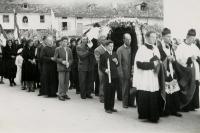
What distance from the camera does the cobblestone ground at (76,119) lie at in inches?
298

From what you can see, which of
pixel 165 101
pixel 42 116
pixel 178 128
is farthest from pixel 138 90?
pixel 42 116

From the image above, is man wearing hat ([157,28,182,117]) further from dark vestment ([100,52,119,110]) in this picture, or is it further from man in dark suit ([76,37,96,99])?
man in dark suit ([76,37,96,99])

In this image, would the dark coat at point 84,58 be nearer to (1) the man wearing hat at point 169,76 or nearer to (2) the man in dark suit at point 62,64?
(2) the man in dark suit at point 62,64

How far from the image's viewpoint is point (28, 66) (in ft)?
43.5

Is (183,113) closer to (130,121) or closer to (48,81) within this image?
(130,121)

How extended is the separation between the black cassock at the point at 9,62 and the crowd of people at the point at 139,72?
8.18 feet

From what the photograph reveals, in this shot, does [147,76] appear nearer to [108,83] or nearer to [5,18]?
[108,83]

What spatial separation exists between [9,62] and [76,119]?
7137 millimetres

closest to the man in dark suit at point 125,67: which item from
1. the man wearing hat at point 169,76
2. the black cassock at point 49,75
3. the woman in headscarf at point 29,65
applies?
the man wearing hat at point 169,76

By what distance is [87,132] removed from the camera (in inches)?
284

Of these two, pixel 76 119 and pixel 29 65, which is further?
pixel 29 65

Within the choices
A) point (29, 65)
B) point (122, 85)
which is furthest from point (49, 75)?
point (122, 85)

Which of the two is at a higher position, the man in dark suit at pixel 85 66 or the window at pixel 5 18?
the window at pixel 5 18

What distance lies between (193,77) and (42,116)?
137 inches
